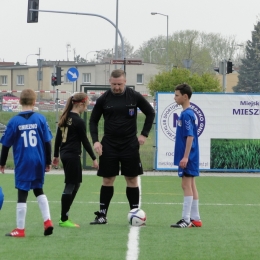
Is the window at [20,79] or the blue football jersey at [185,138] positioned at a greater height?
the window at [20,79]

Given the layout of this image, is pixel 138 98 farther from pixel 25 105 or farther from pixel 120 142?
pixel 25 105

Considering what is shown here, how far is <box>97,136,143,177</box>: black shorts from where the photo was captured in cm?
987

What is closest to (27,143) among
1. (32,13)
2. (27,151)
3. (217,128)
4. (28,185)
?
(27,151)

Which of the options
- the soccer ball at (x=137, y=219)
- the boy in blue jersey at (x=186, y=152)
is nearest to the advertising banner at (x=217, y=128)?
the boy in blue jersey at (x=186, y=152)

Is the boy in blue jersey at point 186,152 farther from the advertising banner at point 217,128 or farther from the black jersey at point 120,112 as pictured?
the advertising banner at point 217,128

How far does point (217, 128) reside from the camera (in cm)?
2125

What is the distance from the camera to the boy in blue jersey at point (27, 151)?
8.70m

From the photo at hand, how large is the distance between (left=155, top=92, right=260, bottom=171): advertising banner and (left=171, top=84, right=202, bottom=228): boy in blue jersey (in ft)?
36.4

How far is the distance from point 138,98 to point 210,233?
77.4 inches

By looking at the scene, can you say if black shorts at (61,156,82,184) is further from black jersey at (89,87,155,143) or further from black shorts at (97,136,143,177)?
black jersey at (89,87,155,143)

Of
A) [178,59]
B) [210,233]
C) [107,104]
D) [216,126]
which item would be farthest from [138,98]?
[178,59]

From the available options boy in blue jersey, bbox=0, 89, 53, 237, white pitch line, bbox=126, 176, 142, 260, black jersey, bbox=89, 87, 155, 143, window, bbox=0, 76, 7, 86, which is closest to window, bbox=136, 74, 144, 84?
window, bbox=0, 76, 7, 86

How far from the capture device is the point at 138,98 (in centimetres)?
998

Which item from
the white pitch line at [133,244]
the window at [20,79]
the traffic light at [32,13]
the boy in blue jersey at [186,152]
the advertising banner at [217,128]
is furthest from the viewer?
the window at [20,79]
